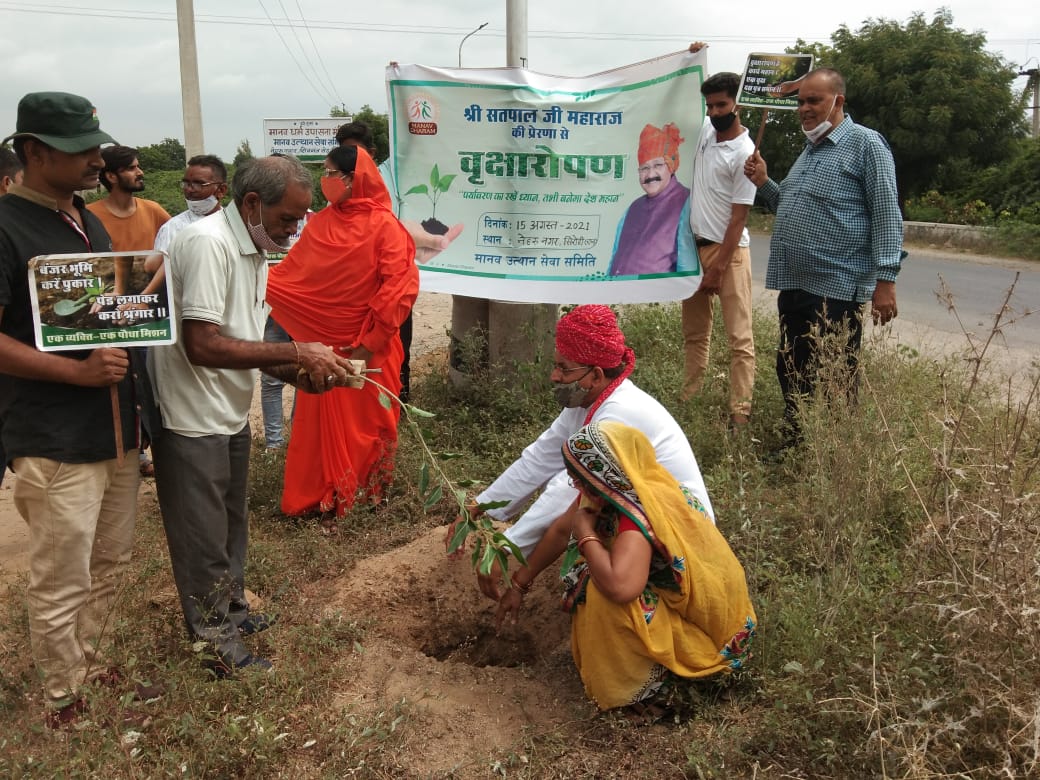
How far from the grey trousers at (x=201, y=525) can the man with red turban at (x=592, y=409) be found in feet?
3.05

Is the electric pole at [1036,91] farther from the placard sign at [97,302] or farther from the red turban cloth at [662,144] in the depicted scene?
the placard sign at [97,302]

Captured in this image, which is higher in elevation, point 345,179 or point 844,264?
point 345,179

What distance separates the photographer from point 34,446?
259 cm

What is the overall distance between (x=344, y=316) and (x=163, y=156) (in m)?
51.1

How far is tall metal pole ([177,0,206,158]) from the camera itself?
1255cm

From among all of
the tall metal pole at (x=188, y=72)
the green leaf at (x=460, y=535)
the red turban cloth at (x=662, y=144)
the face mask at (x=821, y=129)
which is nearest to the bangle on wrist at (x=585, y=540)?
the green leaf at (x=460, y=535)

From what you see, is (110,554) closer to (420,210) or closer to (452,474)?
(452,474)

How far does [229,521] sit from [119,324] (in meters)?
1.13

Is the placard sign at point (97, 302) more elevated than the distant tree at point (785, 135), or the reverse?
the distant tree at point (785, 135)

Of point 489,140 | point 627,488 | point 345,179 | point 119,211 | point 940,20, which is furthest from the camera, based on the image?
point 940,20

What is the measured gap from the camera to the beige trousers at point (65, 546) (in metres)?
2.63

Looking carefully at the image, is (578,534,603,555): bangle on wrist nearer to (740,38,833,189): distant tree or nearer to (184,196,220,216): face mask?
(184,196,220,216): face mask

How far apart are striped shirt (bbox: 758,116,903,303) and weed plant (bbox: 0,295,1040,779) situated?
73 cm

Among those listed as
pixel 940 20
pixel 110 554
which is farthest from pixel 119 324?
pixel 940 20
